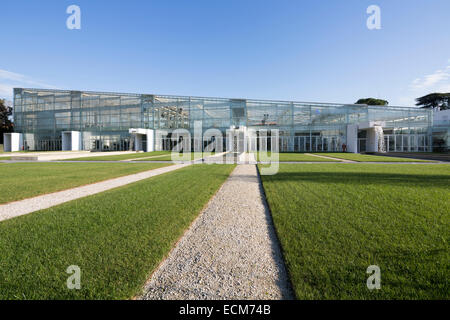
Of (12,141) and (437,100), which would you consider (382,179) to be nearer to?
(12,141)

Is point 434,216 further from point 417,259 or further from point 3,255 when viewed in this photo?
point 3,255

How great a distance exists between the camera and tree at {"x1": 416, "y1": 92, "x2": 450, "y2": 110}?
57.4 metres

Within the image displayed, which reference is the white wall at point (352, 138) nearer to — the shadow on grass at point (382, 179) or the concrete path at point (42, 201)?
the shadow on grass at point (382, 179)

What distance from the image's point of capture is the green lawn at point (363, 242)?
8.36ft

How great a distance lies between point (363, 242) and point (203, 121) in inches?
1549

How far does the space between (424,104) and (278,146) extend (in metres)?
52.5

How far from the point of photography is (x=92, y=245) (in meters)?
3.59

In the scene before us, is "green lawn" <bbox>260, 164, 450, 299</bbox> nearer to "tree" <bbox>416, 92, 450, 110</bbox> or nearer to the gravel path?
the gravel path

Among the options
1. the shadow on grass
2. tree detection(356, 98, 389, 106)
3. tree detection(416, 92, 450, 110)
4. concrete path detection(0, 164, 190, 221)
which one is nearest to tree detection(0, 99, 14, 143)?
concrete path detection(0, 164, 190, 221)

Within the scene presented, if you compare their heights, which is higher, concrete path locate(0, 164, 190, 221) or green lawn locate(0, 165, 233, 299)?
concrete path locate(0, 164, 190, 221)

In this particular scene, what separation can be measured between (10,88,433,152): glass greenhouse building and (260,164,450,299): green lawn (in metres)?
31.7

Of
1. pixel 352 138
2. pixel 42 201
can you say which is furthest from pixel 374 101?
pixel 42 201

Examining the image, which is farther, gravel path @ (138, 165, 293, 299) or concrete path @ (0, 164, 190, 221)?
concrete path @ (0, 164, 190, 221)

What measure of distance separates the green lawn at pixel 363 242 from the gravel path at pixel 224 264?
0.84ft
